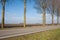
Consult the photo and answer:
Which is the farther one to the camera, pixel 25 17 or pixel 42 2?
pixel 42 2

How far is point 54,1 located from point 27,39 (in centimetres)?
4288

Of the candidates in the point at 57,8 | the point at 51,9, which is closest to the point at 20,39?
the point at 51,9

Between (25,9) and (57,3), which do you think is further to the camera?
(57,3)

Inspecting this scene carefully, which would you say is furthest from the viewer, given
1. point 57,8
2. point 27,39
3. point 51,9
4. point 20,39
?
point 57,8

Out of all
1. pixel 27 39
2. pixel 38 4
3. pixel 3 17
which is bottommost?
pixel 27 39

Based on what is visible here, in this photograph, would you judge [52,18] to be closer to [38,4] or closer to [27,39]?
[38,4]

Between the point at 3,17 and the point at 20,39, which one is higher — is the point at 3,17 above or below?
above

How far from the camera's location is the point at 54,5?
5578 cm

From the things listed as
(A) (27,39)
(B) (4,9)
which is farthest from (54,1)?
(A) (27,39)

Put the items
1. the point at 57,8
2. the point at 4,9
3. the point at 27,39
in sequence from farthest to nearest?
the point at 57,8
the point at 4,9
the point at 27,39

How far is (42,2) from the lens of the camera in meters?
47.2

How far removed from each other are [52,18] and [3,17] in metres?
30.6

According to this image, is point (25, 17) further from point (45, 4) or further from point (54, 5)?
point (54, 5)

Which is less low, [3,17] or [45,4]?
[45,4]
